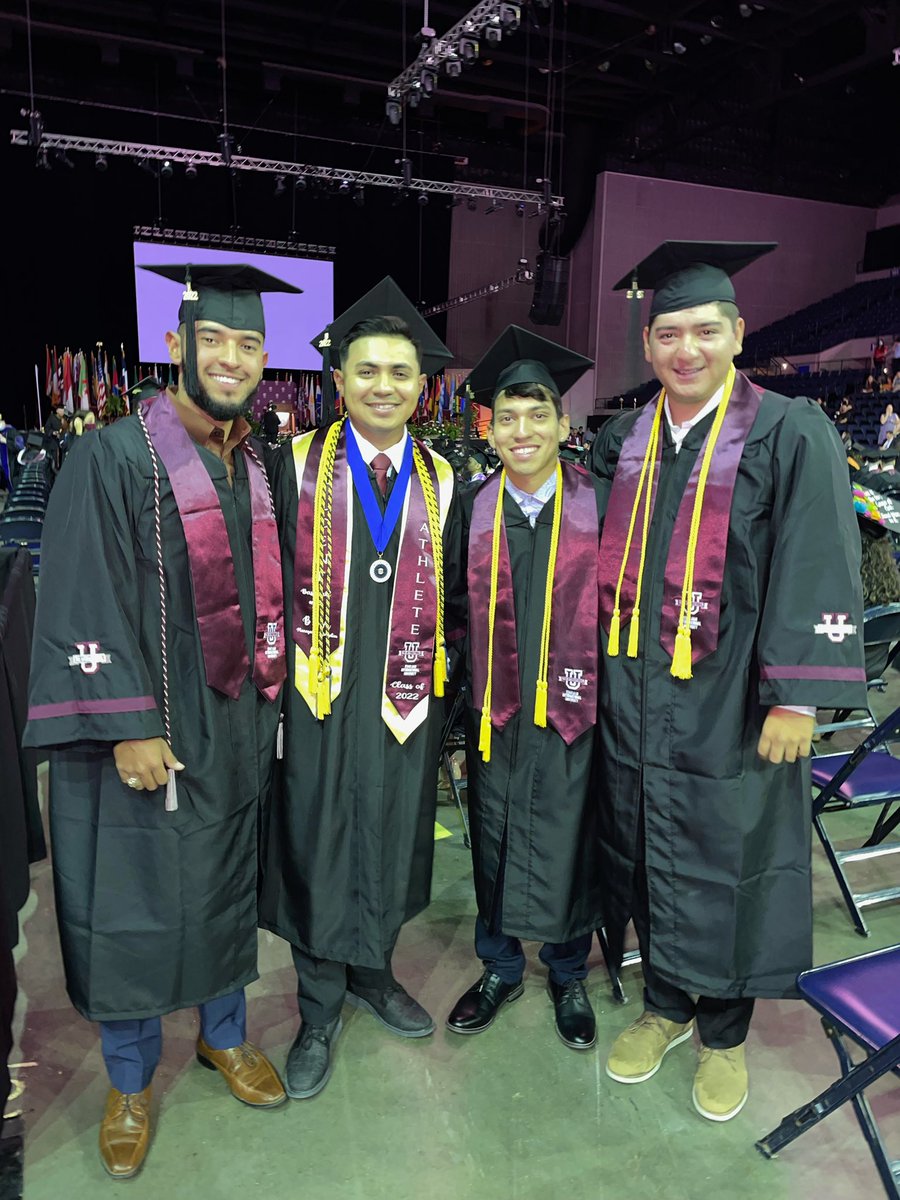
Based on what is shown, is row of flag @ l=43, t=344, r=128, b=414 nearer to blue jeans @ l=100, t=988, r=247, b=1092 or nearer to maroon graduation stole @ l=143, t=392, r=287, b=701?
maroon graduation stole @ l=143, t=392, r=287, b=701

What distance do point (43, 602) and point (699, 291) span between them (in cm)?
149

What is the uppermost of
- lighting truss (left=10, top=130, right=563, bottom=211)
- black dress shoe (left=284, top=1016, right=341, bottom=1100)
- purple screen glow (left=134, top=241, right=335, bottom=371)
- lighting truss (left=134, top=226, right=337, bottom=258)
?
lighting truss (left=10, top=130, right=563, bottom=211)

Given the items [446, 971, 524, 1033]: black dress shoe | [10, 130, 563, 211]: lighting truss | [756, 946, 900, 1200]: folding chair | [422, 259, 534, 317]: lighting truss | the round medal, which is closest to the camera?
[756, 946, 900, 1200]: folding chair

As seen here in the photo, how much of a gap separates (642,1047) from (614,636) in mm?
985

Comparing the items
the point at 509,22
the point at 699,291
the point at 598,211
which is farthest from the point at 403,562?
the point at 598,211

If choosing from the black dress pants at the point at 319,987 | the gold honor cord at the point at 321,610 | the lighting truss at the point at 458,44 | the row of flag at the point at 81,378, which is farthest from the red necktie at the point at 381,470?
the row of flag at the point at 81,378

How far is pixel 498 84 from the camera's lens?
44.8 ft

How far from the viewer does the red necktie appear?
6.44 feet

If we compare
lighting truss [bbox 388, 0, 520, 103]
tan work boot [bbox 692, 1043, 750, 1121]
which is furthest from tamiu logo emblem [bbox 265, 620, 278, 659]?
lighting truss [bbox 388, 0, 520, 103]

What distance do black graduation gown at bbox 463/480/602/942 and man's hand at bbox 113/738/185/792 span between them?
0.77 meters

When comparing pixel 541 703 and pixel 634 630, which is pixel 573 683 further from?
pixel 634 630

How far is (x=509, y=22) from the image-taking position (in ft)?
27.4

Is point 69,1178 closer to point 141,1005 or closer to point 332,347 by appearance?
point 141,1005

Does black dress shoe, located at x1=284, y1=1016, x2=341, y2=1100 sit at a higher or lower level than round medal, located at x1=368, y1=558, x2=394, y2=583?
lower
